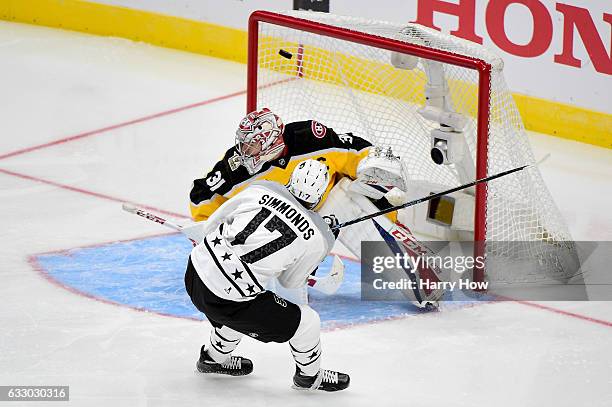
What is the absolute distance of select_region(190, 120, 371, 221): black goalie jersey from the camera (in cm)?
497

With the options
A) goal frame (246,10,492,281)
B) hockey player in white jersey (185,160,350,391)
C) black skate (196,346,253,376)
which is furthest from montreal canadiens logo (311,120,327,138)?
black skate (196,346,253,376)

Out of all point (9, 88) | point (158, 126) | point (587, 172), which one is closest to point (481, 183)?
point (587, 172)

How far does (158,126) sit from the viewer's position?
734cm

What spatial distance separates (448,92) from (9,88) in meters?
3.21

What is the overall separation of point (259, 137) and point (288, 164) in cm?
30

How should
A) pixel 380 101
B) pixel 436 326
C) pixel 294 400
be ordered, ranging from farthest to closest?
1. pixel 380 101
2. pixel 436 326
3. pixel 294 400

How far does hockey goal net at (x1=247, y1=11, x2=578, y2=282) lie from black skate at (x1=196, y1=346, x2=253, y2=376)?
1032 millimetres

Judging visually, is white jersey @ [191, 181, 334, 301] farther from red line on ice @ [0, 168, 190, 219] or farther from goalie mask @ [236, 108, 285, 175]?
red line on ice @ [0, 168, 190, 219]

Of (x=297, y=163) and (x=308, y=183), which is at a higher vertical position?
(x=308, y=183)

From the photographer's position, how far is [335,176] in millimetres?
5195

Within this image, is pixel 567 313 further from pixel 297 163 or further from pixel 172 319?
pixel 172 319

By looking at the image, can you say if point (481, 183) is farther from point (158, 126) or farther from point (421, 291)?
point (158, 126)

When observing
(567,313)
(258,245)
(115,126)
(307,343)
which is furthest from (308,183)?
(115,126)

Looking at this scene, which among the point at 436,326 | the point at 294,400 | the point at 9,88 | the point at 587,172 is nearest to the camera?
the point at 294,400
